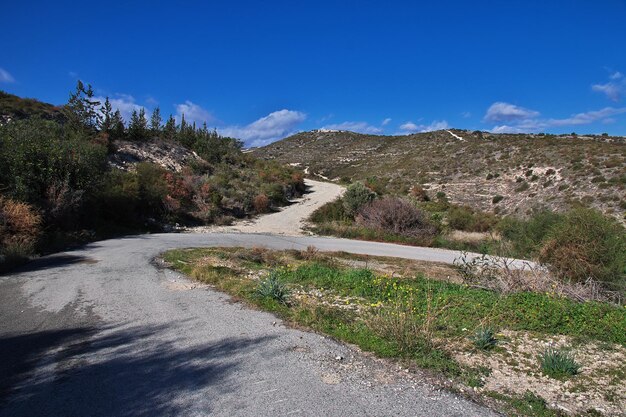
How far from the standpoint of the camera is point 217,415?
3.67 m

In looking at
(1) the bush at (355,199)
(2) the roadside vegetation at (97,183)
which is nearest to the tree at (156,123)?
(2) the roadside vegetation at (97,183)

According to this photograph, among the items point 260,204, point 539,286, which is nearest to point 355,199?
point 260,204

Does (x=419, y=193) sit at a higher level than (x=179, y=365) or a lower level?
higher

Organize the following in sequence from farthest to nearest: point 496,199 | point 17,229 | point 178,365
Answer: point 496,199 < point 17,229 < point 178,365

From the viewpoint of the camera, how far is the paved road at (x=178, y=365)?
3.89 m

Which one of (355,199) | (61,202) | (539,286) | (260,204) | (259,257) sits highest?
(355,199)

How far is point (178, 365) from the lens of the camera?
4746mm

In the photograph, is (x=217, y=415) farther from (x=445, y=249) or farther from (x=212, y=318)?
(x=445, y=249)

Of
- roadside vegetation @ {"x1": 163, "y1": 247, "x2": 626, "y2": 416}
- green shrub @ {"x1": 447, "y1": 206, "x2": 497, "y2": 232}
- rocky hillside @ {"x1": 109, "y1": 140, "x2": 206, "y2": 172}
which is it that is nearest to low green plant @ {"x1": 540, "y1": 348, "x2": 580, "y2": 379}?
roadside vegetation @ {"x1": 163, "y1": 247, "x2": 626, "y2": 416}

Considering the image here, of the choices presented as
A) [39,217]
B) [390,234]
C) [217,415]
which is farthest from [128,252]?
[390,234]

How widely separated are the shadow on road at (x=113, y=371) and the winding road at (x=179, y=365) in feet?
0.04

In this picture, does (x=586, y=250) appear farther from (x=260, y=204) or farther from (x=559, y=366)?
(x=260, y=204)

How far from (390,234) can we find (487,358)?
20.4 metres

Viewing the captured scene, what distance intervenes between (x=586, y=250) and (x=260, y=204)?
2367 centimetres
